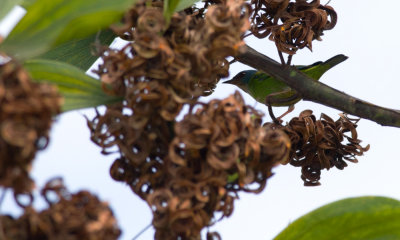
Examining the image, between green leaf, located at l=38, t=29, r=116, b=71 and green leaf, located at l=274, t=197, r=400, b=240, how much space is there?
606 millimetres

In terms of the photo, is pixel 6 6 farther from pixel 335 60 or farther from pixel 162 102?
pixel 335 60

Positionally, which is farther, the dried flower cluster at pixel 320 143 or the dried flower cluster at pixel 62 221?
the dried flower cluster at pixel 320 143

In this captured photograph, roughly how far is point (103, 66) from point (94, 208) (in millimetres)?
289

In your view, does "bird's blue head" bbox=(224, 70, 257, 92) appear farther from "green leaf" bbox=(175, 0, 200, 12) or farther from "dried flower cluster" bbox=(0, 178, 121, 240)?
"dried flower cluster" bbox=(0, 178, 121, 240)

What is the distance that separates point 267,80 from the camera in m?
2.71

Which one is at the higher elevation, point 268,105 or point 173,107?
point 268,105

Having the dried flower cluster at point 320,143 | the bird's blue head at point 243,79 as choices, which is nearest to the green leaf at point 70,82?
the dried flower cluster at point 320,143

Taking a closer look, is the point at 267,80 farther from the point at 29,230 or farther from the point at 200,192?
the point at 29,230

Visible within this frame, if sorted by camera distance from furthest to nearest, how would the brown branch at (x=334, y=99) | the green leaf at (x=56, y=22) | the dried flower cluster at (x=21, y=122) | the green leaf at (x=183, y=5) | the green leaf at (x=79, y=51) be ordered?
1. the brown branch at (x=334, y=99)
2. the green leaf at (x=79, y=51)
3. the green leaf at (x=183, y=5)
4. the green leaf at (x=56, y=22)
5. the dried flower cluster at (x=21, y=122)

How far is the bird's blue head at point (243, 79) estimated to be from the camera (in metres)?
2.98

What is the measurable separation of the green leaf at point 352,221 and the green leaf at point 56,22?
22.4 inches

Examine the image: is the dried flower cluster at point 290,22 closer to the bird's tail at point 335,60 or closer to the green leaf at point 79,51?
the green leaf at point 79,51

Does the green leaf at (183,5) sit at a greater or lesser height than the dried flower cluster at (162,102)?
greater

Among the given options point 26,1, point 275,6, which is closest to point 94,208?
point 26,1
